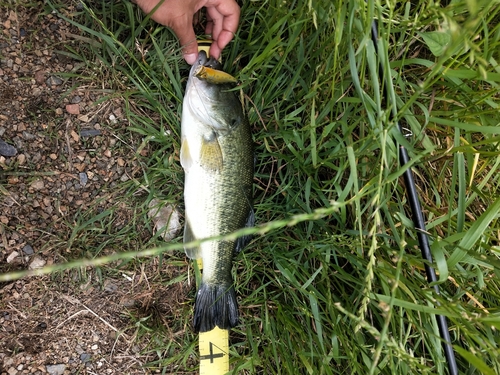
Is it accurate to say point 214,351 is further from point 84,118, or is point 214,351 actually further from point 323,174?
point 84,118

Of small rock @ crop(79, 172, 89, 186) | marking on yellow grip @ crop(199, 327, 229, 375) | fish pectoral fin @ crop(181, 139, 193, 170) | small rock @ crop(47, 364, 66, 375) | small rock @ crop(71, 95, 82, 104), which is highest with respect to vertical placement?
small rock @ crop(71, 95, 82, 104)

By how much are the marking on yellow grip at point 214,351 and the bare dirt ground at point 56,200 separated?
0.76 feet

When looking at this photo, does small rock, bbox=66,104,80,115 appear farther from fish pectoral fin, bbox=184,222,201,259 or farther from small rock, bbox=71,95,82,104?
fish pectoral fin, bbox=184,222,201,259

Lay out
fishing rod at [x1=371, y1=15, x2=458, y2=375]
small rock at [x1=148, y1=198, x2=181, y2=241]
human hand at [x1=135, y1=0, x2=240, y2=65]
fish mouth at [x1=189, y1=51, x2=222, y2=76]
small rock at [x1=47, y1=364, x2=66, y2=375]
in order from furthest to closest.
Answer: small rock at [x1=148, y1=198, x2=181, y2=241]
small rock at [x1=47, y1=364, x2=66, y2=375]
fish mouth at [x1=189, y1=51, x2=222, y2=76]
human hand at [x1=135, y1=0, x2=240, y2=65]
fishing rod at [x1=371, y1=15, x2=458, y2=375]

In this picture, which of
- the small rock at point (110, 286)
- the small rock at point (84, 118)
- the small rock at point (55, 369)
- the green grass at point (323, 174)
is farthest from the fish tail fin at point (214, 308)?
the small rock at point (84, 118)

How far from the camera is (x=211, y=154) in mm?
2232

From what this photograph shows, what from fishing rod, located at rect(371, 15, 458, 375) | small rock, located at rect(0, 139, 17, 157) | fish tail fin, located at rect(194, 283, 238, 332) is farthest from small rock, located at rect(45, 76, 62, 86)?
fishing rod, located at rect(371, 15, 458, 375)

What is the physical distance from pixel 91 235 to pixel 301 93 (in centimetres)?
153

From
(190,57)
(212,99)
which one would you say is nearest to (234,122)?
(212,99)

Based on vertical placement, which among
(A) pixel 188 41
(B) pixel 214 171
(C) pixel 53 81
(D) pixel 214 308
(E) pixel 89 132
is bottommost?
(D) pixel 214 308

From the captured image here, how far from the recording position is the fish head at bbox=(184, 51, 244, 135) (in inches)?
86.0

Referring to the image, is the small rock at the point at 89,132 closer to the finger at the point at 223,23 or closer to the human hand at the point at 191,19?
the human hand at the point at 191,19

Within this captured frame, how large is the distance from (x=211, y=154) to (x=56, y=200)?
3.23 ft

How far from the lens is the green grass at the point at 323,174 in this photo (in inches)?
80.1
